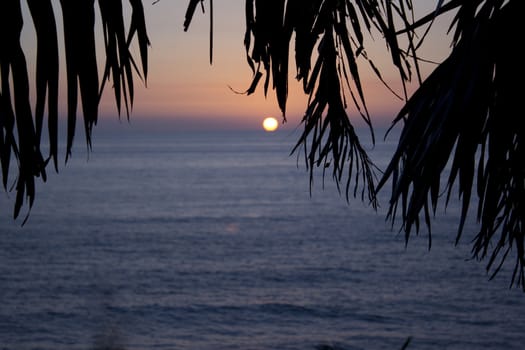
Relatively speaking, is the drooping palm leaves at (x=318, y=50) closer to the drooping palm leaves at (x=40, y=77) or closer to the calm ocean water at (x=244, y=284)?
the drooping palm leaves at (x=40, y=77)

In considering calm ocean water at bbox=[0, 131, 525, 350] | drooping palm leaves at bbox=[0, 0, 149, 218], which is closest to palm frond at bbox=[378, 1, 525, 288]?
drooping palm leaves at bbox=[0, 0, 149, 218]

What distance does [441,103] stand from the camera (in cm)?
90

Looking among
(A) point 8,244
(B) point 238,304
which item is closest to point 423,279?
(B) point 238,304

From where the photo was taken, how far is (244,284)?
2897cm

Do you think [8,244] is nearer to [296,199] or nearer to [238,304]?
[238,304]

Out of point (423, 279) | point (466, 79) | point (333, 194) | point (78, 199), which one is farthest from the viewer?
point (333, 194)

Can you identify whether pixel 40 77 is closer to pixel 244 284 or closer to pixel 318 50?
pixel 318 50

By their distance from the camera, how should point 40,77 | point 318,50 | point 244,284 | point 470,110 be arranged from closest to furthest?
point 40,77 < point 470,110 < point 318,50 < point 244,284

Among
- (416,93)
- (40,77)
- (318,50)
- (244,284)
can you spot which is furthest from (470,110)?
(244,284)

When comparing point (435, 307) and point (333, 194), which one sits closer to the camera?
point (435, 307)

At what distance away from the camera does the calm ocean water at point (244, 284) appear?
74.0 ft

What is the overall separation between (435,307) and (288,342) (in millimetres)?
6955

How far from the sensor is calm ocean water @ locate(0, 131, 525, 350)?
22.6 metres

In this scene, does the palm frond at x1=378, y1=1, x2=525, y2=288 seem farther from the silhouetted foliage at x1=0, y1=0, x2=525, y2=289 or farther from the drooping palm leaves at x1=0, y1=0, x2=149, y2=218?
the drooping palm leaves at x1=0, y1=0, x2=149, y2=218
